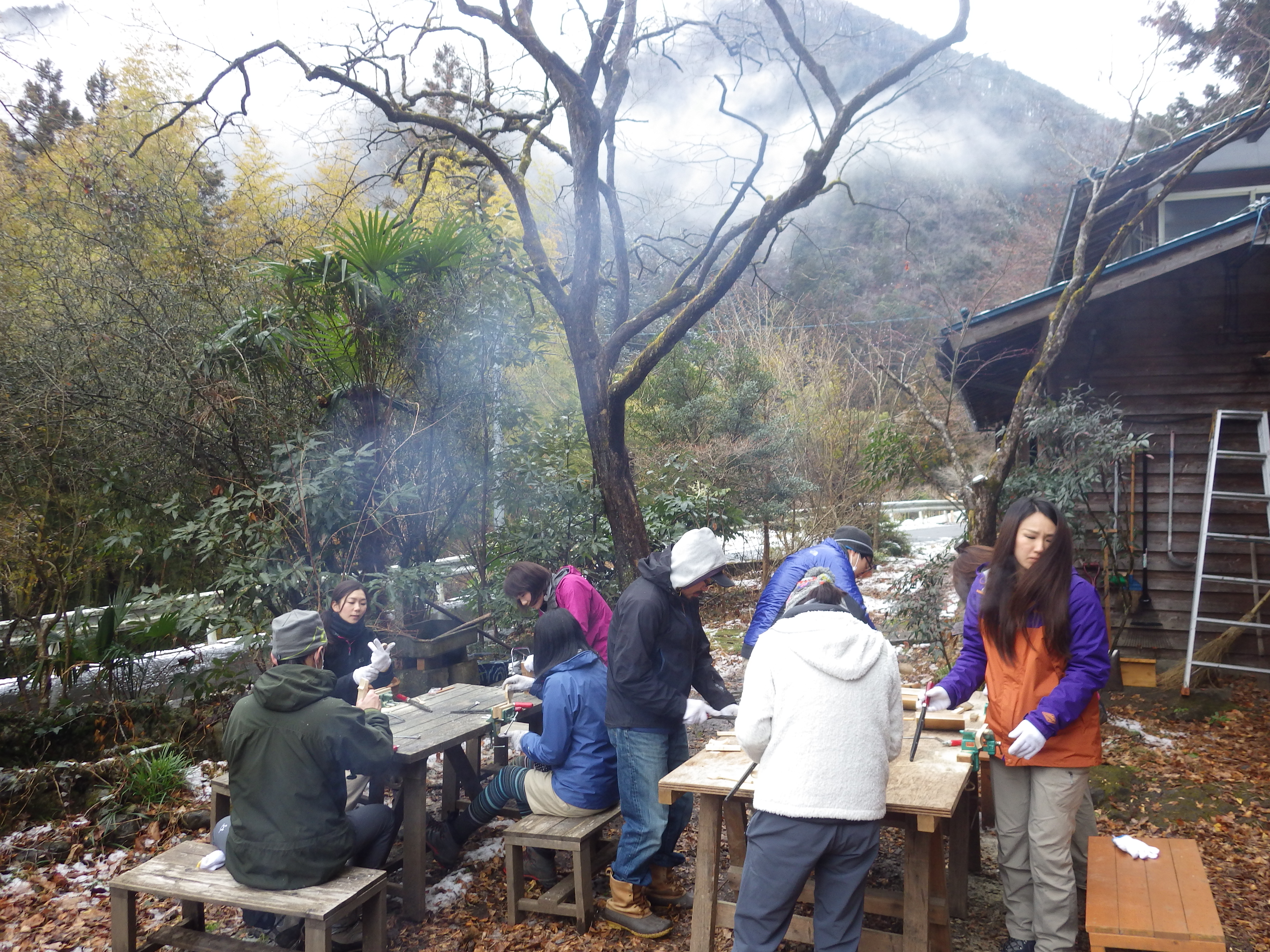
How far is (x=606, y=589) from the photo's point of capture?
8.63 m

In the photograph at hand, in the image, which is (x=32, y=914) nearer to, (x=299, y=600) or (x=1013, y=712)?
(x=299, y=600)

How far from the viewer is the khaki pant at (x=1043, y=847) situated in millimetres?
3070

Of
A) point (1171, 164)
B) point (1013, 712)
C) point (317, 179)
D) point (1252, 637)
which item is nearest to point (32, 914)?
point (1013, 712)

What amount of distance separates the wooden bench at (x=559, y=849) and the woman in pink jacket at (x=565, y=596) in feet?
2.98

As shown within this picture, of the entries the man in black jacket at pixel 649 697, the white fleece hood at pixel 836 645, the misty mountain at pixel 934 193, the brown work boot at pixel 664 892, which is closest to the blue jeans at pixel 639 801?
the man in black jacket at pixel 649 697

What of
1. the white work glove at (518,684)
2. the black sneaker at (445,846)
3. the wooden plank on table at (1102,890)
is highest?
the white work glove at (518,684)

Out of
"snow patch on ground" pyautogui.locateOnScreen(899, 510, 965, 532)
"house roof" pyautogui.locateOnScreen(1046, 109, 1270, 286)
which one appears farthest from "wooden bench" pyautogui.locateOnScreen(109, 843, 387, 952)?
"snow patch on ground" pyautogui.locateOnScreen(899, 510, 965, 532)

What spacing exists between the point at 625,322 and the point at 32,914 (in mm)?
5463

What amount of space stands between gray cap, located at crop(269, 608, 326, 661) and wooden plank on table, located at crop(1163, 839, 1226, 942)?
10.6 feet

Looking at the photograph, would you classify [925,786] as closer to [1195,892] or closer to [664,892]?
[1195,892]

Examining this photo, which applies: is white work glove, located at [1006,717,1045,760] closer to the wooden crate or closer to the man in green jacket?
the man in green jacket

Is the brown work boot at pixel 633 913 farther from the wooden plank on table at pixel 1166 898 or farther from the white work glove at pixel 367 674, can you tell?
the wooden plank on table at pixel 1166 898

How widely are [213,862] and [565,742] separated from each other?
148 cm

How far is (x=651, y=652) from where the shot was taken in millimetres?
3643
